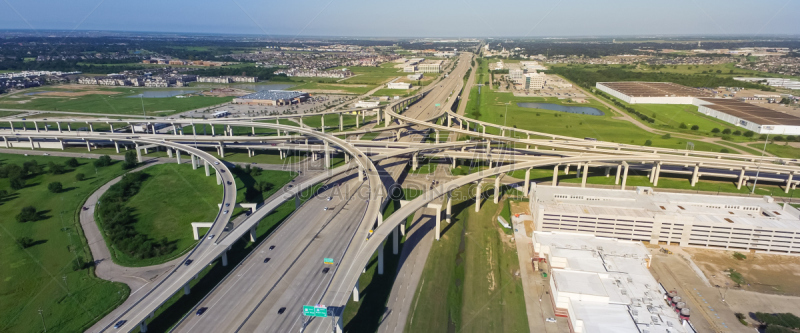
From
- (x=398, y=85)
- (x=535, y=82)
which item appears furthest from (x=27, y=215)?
(x=535, y=82)

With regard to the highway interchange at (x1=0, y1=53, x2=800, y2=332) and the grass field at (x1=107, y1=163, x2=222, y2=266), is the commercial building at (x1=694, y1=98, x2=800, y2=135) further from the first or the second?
the grass field at (x1=107, y1=163, x2=222, y2=266)

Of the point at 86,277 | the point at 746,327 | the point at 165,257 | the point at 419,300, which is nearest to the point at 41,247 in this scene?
the point at 86,277

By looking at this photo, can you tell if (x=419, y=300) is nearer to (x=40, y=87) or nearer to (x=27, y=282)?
(x=27, y=282)

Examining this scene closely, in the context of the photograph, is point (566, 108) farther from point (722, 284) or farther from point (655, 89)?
point (722, 284)

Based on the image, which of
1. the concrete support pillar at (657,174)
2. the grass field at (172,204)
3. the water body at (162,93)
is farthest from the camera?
the water body at (162,93)

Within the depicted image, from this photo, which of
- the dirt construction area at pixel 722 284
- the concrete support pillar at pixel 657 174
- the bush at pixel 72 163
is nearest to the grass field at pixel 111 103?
the bush at pixel 72 163

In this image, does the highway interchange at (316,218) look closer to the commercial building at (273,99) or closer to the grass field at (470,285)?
the grass field at (470,285)
